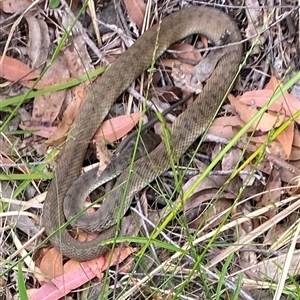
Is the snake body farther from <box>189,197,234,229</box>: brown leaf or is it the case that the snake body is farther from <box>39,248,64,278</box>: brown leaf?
<box>189,197,234,229</box>: brown leaf

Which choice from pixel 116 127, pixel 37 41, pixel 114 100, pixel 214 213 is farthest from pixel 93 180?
pixel 37 41

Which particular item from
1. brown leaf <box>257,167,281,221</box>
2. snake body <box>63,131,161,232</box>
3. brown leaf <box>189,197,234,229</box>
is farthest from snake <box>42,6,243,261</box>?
brown leaf <box>257,167,281,221</box>

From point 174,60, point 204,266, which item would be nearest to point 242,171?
point 204,266

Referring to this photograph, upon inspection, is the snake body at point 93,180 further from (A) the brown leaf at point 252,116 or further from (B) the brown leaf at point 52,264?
(A) the brown leaf at point 252,116

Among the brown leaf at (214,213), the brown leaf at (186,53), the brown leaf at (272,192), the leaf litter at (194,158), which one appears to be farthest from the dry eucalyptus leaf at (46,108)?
the brown leaf at (272,192)

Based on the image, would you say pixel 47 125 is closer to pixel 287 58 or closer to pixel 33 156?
pixel 33 156

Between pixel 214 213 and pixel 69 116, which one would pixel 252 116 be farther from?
pixel 69 116
